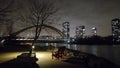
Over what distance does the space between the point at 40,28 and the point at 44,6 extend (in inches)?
176

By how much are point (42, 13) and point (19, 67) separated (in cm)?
2514

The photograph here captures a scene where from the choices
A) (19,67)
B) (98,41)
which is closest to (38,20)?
(19,67)

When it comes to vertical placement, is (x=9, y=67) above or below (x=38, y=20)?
below

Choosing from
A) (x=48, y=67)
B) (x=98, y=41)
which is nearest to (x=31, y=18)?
(x=48, y=67)

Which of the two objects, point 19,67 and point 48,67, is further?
point 48,67

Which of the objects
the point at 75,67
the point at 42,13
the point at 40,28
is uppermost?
the point at 42,13

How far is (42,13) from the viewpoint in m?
39.8

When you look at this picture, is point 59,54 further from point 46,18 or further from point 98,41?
point 98,41

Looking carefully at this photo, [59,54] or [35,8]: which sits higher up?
[35,8]

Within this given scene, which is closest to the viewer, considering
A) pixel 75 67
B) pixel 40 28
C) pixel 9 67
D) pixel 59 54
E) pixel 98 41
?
pixel 9 67

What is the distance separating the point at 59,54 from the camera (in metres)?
30.8

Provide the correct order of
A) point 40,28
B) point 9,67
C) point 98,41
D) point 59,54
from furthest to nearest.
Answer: point 98,41
point 40,28
point 59,54
point 9,67

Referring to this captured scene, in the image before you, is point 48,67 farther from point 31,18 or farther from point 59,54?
point 31,18

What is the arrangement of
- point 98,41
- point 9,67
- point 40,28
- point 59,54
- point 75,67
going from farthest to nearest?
point 98,41, point 40,28, point 59,54, point 75,67, point 9,67
